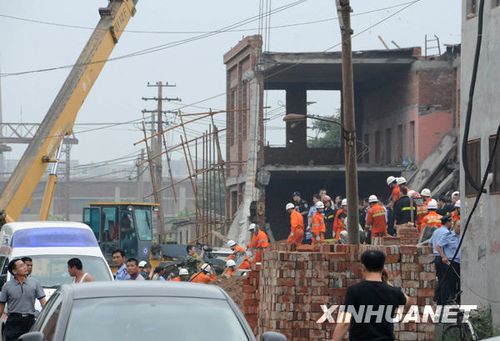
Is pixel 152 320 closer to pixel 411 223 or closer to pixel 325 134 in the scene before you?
pixel 411 223

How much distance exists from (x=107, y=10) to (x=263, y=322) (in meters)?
19.7

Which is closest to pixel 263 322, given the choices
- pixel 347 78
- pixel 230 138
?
pixel 347 78

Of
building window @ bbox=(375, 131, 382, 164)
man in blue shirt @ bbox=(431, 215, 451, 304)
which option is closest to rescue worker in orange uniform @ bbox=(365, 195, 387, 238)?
man in blue shirt @ bbox=(431, 215, 451, 304)

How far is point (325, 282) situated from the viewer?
53.8 feet

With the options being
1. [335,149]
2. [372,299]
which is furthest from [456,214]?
[335,149]

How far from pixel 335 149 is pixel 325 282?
3326 centimetres

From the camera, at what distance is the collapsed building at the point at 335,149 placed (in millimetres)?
40781

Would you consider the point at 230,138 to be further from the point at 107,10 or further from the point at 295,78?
the point at 107,10

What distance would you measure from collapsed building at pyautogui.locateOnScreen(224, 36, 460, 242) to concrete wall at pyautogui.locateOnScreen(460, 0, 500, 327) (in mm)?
17408

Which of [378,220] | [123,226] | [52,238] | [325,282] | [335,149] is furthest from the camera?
[335,149]

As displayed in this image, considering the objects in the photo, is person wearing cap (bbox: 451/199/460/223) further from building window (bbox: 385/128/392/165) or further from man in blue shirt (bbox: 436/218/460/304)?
building window (bbox: 385/128/392/165)

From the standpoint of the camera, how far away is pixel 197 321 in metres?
8.34

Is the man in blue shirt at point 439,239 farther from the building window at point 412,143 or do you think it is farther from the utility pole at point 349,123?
the building window at point 412,143

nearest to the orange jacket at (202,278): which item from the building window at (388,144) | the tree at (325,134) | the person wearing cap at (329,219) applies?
the person wearing cap at (329,219)
